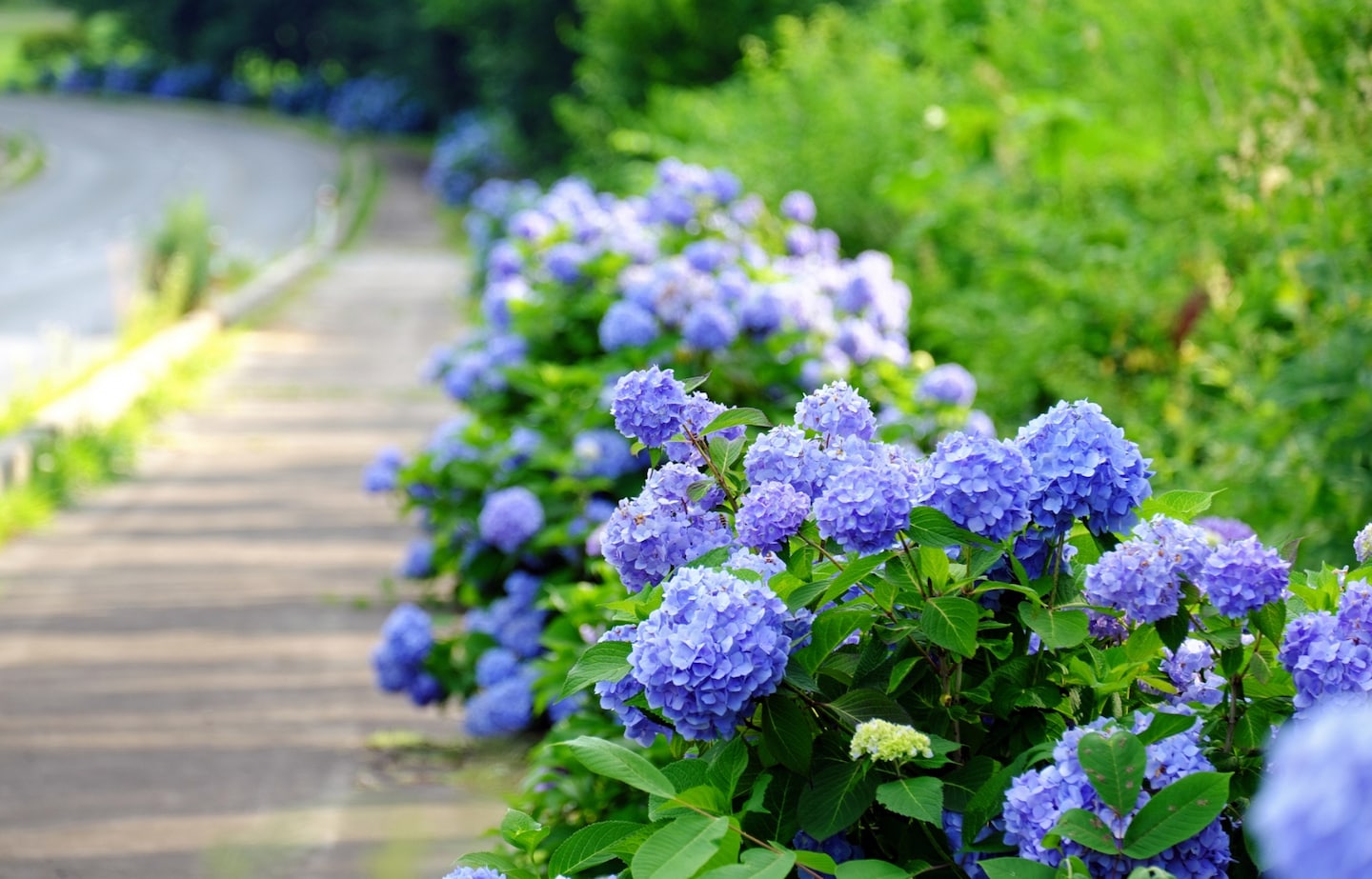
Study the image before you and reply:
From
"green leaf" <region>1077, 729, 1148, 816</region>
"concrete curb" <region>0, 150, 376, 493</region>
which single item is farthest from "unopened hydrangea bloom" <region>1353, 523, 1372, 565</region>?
"concrete curb" <region>0, 150, 376, 493</region>

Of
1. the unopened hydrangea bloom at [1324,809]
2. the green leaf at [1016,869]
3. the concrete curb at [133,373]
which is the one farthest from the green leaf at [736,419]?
the concrete curb at [133,373]

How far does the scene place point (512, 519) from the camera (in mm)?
4438

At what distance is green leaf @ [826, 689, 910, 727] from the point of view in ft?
5.85

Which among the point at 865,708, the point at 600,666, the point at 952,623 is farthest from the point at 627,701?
the point at 952,623

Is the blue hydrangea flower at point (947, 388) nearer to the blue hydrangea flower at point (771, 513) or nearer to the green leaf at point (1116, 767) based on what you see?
the blue hydrangea flower at point (771, 513)

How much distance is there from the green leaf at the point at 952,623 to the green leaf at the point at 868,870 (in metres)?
0.23

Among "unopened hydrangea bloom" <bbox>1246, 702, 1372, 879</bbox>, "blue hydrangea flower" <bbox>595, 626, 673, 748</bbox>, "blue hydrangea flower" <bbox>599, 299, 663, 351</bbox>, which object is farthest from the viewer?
"blue hydrangea flower" <bbox>599, 299, 663, 351</bbox>

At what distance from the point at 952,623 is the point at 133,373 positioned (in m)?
10.00

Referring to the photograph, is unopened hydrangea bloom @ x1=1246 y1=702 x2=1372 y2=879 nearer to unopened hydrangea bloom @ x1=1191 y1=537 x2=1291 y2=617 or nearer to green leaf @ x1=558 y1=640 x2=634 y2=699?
unopened hydrangea bloom @ x1=1191 y1=537 x2=1291 y2=617

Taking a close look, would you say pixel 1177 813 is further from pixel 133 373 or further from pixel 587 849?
pixel 133 373

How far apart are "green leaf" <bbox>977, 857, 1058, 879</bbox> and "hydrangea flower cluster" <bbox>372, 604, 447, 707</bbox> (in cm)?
301

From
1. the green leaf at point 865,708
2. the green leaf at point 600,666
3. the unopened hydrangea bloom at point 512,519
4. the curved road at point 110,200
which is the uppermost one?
the green leaf at point 865,708

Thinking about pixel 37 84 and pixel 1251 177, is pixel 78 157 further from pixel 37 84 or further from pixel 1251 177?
pixel 1251 177

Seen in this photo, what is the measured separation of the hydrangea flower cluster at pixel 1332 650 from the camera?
166 cm
